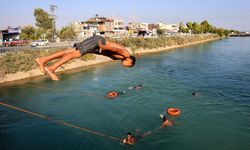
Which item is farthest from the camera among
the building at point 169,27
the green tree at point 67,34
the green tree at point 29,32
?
the building at point 169,27

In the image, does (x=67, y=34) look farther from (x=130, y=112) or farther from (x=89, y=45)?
(x=89, y=45)

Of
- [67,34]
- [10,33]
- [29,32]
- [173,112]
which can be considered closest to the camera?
[173,112]

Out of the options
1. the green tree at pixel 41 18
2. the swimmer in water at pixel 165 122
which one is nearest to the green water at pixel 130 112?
the swimmer in water at pixel 165 122

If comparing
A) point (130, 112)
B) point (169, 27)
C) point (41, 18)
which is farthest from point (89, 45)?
point (169, 27)

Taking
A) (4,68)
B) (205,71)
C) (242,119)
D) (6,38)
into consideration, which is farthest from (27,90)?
(6,38)

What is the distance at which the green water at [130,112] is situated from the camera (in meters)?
16.2

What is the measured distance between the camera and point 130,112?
69.4 feet

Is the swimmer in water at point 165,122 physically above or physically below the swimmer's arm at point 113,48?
below

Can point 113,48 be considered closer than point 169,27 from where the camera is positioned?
Yes

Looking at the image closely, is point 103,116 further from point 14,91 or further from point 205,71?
point 205,71

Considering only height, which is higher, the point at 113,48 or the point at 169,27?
the point at 169,27

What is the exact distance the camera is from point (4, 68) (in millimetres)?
34594

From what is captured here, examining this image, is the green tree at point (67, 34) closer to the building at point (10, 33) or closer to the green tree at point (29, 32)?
the green tree at point (29, 32)

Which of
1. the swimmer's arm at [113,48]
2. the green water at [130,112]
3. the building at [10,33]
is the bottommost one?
the green water at [130,112]
